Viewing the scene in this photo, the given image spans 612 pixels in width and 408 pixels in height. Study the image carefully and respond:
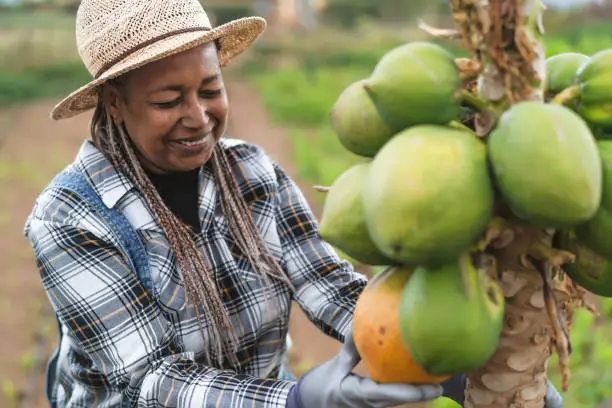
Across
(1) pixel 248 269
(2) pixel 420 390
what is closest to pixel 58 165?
(1) pixel 248 269

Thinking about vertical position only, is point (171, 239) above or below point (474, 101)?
below

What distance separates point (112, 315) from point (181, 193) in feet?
1.55

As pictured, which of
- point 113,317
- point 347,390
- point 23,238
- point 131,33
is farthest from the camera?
point 23,238

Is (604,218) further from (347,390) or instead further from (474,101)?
(347,390)

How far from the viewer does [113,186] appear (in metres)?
1.89

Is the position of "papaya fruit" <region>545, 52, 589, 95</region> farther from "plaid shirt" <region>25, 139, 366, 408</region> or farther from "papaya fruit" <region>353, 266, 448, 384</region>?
"plaid shirt" <region>25, 139, 366, 408</region>

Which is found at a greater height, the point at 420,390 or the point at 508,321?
the point at 508,321

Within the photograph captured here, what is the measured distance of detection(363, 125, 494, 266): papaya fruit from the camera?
2.83ft

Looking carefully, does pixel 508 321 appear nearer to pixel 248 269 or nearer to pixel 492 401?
pixel 492 401

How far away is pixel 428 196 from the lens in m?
0.86

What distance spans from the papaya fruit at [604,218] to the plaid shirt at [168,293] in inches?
31.0

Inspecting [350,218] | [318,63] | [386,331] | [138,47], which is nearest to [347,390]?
[386,331]

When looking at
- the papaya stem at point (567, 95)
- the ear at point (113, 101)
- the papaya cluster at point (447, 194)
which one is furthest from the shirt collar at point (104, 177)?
the papaya stem at point (567, 95)

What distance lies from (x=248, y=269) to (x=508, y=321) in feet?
3.61
